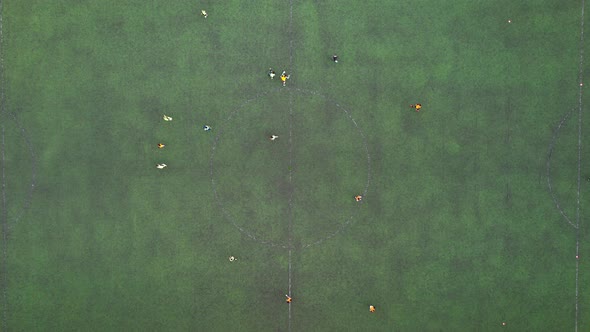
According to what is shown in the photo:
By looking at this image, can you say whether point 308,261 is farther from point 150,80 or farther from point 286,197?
point 150,80

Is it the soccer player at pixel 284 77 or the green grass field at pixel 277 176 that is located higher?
the soccer player at pixel 284 77

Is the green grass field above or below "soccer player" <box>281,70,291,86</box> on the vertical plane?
below

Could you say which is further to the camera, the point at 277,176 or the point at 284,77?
the point at 277,176

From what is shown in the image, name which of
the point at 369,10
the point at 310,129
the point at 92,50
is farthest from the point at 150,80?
the point at 369,10

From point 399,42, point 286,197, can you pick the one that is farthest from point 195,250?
point 399,42

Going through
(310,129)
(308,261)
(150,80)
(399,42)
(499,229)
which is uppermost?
(399,42)

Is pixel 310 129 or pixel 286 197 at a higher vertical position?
pixel 310 129

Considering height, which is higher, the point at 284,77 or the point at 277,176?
the point at 284,77
